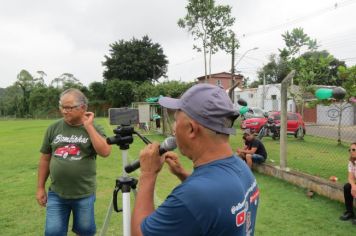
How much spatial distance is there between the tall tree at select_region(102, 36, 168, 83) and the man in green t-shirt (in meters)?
55.7

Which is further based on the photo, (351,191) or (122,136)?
(351,191)

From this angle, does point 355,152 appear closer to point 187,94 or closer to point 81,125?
point 81,125

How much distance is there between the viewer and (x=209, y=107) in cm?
159

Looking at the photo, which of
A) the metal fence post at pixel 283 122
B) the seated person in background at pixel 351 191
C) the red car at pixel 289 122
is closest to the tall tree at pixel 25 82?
the red car at pixel 289 122

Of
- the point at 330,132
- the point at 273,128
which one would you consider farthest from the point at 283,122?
the point at 273,128

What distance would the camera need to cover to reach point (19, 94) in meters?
73.8

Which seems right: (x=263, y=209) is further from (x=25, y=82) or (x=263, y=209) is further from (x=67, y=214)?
(x=25, y=82)

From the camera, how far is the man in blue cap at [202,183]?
1421mm

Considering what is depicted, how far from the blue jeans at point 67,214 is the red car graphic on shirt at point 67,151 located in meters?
0.37

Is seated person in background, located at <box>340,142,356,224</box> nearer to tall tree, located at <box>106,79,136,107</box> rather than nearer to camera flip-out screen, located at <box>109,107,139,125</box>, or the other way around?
camera flip-out screen, located at <box>109,107,139,125</box>

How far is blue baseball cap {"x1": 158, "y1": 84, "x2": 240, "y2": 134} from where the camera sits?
1.58 metres

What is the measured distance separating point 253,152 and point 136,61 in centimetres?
5241

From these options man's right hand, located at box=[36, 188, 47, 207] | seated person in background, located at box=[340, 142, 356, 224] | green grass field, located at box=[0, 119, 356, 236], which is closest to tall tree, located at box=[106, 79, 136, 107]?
green grass field, located at box=[0, 119, 356, 236]

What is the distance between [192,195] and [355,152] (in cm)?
483
